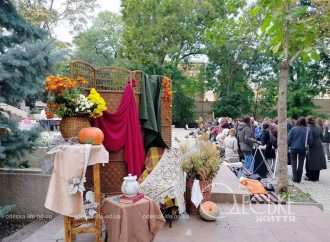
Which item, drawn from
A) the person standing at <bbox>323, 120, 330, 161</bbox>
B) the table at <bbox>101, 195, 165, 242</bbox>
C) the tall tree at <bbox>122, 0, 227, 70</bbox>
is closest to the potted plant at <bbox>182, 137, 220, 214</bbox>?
the table at <bbox>101, 195, 165, 242</bbox>

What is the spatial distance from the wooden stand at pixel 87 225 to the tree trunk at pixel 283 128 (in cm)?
403

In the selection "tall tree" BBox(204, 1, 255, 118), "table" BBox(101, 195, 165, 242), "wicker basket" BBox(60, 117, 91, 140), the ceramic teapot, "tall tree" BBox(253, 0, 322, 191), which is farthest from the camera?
"tall tree" BBox(204, 1, 255, 118)

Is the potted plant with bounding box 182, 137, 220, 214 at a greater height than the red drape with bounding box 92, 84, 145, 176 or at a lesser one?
lesser

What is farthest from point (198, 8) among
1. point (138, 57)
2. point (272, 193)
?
point (272, 193)

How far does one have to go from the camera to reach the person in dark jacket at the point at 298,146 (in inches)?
331

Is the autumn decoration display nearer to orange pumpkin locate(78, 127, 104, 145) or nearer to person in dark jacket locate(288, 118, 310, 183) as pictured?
orange pumpkin locate(78, 127, 104, 145)

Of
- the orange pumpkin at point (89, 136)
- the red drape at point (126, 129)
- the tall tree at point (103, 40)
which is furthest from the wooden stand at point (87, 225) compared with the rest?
the tall tree at point (103, 40)

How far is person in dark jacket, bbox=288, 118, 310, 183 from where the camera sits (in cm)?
841

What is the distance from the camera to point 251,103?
32.1 metres

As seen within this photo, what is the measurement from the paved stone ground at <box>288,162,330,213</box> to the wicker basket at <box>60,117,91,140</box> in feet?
14.9

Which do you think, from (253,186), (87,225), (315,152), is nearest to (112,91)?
(87,225)

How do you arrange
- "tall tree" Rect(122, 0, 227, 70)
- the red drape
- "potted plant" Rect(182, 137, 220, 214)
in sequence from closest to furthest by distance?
the red drape < "potted plant" Rect(182, 137, 220, 214) < "tall tree" Rect(122, 0, 227, 70)

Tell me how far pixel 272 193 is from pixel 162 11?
71.0 ft

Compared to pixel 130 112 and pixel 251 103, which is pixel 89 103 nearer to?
pixel 130 112
